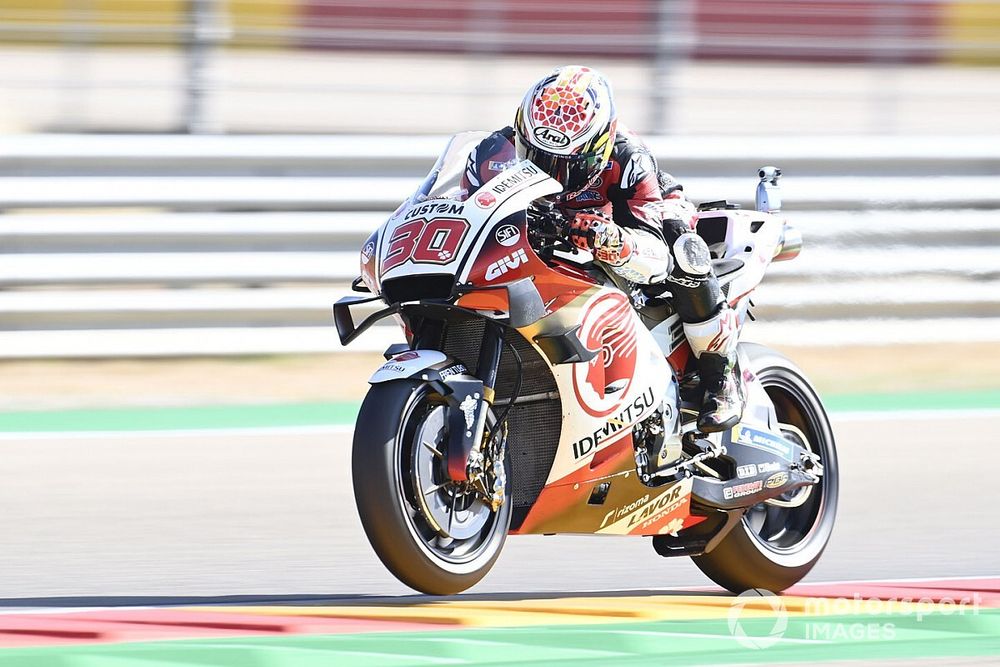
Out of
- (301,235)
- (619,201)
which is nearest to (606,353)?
(619,201)

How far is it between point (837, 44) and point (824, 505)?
236 inches

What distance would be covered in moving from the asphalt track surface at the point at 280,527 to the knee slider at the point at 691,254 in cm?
113

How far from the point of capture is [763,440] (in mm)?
5426

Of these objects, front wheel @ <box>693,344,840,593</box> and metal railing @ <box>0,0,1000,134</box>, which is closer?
front wheel @ <box>693,344,840,593</box>

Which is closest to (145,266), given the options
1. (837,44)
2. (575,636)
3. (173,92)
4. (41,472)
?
(173,92)

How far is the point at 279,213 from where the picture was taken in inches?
381

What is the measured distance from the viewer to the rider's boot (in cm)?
516

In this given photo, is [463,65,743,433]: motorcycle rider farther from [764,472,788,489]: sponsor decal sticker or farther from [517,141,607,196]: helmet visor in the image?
[764,472,788,489]: sponsor decal sticker

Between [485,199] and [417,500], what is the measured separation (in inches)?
33.2

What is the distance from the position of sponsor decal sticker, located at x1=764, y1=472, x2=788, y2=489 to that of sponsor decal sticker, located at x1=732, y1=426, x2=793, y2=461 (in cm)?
7

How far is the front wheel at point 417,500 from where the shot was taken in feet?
14.4

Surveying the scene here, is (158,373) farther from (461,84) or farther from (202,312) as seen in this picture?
(461,84)

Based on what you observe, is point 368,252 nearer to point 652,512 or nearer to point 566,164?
point 566,164

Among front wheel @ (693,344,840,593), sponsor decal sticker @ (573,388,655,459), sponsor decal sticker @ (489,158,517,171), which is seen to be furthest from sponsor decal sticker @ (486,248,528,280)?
front wheel @ (693,344,840,593)
